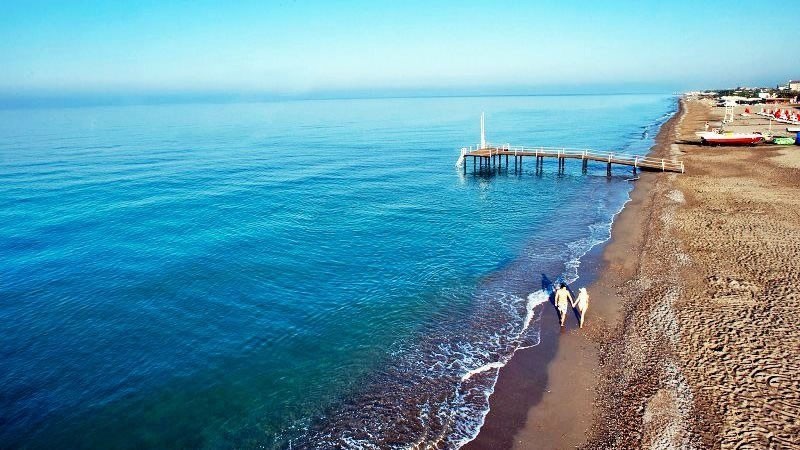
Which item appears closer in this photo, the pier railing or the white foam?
the white foam

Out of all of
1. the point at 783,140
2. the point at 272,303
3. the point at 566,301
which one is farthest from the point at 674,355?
the point at 783,140

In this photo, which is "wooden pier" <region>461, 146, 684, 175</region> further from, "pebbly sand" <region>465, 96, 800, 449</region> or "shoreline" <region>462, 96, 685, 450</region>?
"shoreline" <region>462, 96, 685, 450</region>

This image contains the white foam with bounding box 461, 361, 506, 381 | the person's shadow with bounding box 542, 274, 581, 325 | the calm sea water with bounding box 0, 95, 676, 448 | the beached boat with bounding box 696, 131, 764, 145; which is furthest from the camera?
the beached boat with bounding box 696, 131, 764, 145

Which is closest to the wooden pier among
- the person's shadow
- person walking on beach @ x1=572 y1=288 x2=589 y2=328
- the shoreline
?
the shoreline

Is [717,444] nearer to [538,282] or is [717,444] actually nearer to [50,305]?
[538,282]

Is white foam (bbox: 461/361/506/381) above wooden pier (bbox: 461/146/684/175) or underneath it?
underneath

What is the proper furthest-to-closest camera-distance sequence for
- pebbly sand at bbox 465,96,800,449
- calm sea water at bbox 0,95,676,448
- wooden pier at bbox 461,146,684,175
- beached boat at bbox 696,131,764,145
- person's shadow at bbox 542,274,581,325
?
beached boat at bbox 696,131,764,145 → wooden pier at bbox 461,146,684,175 → person's shadow at bbox 542,274,581,325 → calm sea water at bbox 0,95,676,448 → pebbly sand at bbox 465,96,800,449
